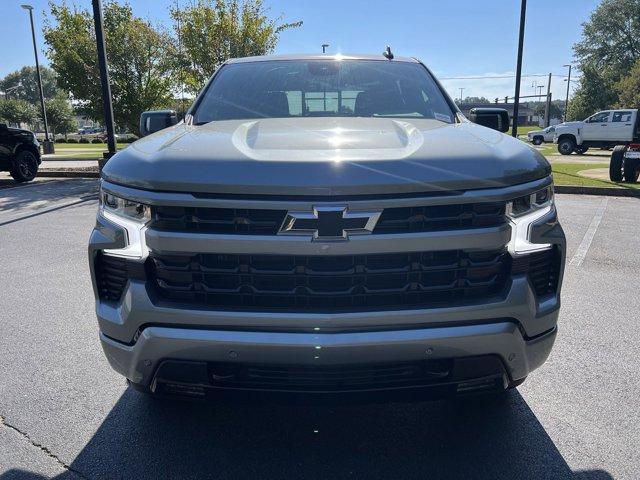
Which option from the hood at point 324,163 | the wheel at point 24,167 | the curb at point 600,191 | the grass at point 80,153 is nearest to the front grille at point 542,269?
the hood at point 324,163

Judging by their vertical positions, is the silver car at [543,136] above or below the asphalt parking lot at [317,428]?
below

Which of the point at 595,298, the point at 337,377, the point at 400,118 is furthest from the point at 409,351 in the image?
the point at 595,298

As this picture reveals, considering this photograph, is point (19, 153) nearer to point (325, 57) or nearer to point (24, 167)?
point (24, 167)

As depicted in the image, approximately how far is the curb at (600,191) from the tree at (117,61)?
1161 cm

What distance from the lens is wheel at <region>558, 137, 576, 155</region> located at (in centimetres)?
2422

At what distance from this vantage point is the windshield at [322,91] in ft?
10.0

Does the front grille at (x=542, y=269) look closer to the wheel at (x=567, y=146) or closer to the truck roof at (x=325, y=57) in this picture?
the truck roof at (x=325, y=57)

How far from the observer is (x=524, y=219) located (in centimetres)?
200

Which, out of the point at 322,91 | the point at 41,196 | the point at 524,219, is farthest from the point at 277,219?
the point at 41,196

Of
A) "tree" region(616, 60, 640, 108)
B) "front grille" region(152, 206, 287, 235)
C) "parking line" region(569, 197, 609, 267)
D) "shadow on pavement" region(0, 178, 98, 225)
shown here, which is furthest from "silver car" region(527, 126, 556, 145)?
"front grille" region(152, 206, 287, 235)

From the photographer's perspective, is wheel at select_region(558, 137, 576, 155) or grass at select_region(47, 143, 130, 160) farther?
wheel at select_region(558, 137, 576, 155)

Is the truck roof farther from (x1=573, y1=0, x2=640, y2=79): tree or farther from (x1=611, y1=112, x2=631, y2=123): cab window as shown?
(x1=573, y1=0, x2=640, y2=79): tree

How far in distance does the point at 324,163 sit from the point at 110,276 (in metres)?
0.97

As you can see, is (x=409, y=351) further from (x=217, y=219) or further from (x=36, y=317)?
(x=36, y=317)
